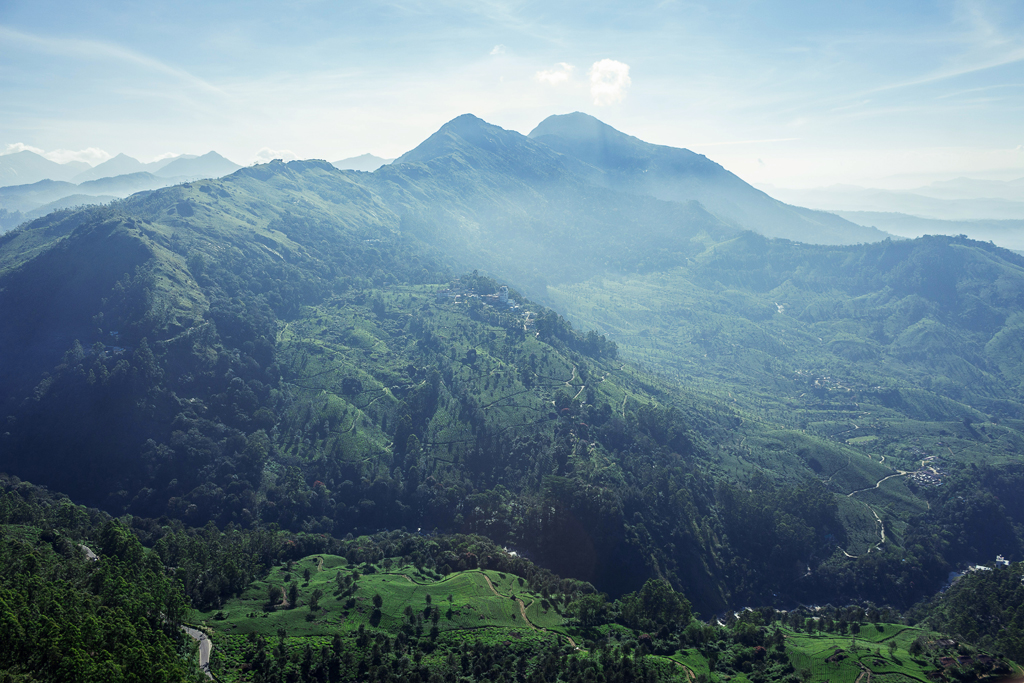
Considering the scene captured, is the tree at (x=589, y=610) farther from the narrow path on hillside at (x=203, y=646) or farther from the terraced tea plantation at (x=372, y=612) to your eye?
the narrow path on hillside at (x=203, y=646)

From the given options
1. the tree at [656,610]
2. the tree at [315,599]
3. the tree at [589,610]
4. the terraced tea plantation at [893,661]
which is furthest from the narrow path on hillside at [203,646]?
the terraced tea plantation at [893,661]

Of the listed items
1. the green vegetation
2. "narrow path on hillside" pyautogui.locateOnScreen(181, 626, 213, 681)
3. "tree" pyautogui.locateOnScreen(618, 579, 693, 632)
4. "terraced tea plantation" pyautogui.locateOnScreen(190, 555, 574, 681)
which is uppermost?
the green vegetation

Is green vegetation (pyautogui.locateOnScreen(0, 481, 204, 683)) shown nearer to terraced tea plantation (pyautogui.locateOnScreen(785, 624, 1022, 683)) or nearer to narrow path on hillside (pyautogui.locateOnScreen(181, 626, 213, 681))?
narrow path on hillside (pyautogui.locateOnScreen(181, 626, 213, 681))

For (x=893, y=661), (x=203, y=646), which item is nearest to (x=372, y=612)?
(x=203, y=646)

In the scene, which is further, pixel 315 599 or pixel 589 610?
pixel 589 610

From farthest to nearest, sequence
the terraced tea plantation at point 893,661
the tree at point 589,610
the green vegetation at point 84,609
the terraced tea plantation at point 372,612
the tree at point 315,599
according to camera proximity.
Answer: the tree at point 589,610 < the tree at point 315,599 < the terraced tea plantation at point 372,612 < the terraced tea plantation at point 893,661 < the green vegetation at point 84,609

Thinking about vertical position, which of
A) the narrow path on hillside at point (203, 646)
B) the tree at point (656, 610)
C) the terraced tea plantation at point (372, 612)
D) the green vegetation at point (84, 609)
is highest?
the green vegetation at point (84, 609)

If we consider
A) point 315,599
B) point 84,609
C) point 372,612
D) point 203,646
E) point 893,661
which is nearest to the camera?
point 84,609

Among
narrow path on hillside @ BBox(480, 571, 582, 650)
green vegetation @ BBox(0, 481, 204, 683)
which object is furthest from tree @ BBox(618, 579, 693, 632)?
green vegetation @ BBox(0, 481, 204, 683)

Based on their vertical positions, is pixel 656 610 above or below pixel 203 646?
below

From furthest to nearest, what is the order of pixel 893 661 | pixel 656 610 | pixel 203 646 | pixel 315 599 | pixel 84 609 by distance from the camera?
pixel 656 610 < pixel 315 599 < pixel 893 661 < pixel 203 646 < pixel 84 609

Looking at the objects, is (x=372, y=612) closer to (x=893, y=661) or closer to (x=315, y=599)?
(x=315, y=599)
